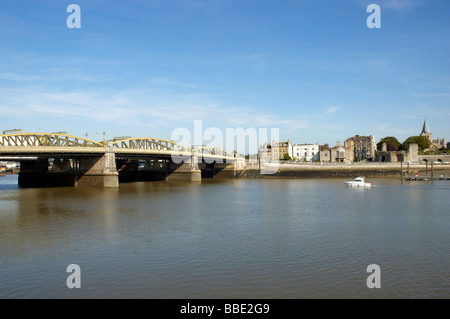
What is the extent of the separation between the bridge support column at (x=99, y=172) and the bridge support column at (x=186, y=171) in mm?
27578

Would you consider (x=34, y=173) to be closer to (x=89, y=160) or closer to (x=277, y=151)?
(x=89, y=160)

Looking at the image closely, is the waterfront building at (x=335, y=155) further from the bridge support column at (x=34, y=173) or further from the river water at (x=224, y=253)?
the river water at (x=224, y=253)

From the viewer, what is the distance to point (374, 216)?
3266 cm

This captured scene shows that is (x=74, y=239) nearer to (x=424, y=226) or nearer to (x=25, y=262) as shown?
(x=25, y=262)

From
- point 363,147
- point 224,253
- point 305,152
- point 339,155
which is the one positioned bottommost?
point 224,253

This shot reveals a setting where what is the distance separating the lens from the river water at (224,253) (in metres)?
14.8

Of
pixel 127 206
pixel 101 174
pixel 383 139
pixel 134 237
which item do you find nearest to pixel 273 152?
pixel 383 139

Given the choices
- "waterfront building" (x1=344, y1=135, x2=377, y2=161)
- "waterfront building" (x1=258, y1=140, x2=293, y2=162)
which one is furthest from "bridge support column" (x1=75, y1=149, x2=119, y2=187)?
"waterfront building" (x1=344, y1=135, x2=377, y2=161)

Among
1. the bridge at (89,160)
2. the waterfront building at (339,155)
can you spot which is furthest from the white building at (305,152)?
the bridge at (89,160)

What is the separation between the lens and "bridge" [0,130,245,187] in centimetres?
5369

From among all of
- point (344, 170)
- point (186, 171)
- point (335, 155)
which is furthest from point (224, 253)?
point (335, 155)

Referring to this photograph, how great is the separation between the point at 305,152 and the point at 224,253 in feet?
520

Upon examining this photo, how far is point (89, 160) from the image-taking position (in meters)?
65.4
